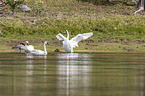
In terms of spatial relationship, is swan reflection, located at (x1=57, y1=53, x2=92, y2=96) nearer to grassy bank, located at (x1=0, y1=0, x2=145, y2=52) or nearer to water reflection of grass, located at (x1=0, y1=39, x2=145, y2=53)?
water reflection of grass, located at (x1=0, y1=39, x2=145, y2=53)

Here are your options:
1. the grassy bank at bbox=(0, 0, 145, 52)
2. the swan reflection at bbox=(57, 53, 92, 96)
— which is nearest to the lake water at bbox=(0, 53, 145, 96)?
the swan reflection at bbox=(57, 53, 92, 96)

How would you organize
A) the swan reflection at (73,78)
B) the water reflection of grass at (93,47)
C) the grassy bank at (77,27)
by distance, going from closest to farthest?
1. the swan reflection at (73,78)
2. the water reflection of grass at (93,47)
3. the grassy bank at (77,27)

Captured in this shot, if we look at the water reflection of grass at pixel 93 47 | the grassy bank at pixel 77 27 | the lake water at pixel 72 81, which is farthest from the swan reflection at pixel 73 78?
the grassy bank at pixel 77 27

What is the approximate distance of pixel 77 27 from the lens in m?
37.5

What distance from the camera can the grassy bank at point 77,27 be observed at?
1271 inches

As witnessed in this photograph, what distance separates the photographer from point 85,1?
54.6 m

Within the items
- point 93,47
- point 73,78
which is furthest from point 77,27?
point 73,78

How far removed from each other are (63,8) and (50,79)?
3656 centimetres

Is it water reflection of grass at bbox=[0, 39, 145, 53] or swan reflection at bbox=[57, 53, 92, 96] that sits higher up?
water reflection of grass at bbox=[0, 39, 145, 53]

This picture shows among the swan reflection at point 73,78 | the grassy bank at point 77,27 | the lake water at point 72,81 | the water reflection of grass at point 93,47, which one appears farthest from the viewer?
the grassy bank at point 77,27

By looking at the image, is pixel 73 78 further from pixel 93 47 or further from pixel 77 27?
pixel 77 27

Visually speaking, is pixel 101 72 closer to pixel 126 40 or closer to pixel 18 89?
pixel 18 89

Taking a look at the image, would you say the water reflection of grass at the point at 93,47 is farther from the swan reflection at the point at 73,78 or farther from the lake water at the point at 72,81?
the swan reflection at the point at 73,78

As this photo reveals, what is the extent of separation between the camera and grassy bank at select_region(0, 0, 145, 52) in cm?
3229
